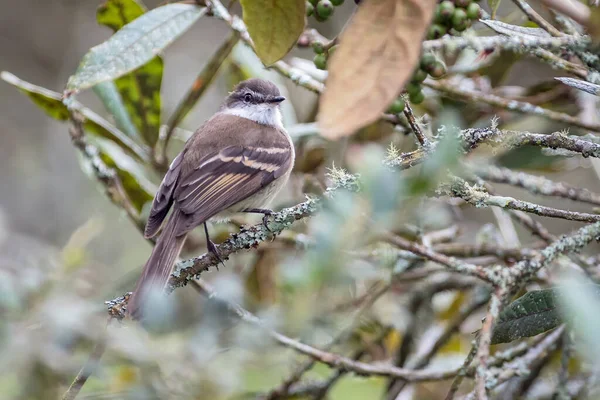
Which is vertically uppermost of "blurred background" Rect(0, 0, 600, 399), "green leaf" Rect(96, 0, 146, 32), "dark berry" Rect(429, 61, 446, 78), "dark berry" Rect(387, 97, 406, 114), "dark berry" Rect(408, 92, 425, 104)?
"green leaf" Rect(96, 0, 146, 32)

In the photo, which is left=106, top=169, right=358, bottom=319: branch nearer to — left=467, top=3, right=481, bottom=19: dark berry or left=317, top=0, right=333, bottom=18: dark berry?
left=317, top=0, right=333, bottom=18: dark berry

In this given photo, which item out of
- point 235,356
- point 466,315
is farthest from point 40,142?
point 235,356

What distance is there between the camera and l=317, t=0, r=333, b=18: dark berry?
95.1 inches

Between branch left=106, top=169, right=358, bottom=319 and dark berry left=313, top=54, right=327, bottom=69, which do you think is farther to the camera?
dark berry left=313, top=54, right=327, bottom=69

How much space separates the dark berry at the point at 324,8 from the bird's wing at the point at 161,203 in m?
1.23

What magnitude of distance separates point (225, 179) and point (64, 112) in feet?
2.62

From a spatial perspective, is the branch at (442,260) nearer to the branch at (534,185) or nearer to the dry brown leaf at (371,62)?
the branch at (534,185)

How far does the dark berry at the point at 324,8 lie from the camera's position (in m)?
2.42

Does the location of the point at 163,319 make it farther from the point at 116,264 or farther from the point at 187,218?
the point at 116,264

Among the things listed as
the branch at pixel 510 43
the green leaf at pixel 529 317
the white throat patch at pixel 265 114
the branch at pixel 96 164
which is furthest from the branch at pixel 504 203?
the white throat patch at pixel 265 114

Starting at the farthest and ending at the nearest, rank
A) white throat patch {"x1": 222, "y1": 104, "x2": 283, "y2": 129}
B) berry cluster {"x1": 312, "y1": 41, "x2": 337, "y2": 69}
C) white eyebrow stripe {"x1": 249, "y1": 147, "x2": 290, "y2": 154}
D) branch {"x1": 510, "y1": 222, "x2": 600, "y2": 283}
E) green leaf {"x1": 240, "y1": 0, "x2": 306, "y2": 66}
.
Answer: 1. white throat patch {"x1": 222, "y1": 104, "x2": 283, "y2": 129}
2. white eyebrow stripe {"x1": 249, "y1": 147, "x2": 290, "y2": 154}
3. berry cluster {"x1": 312, "y1": 41, "x2": 337, "y2": 69}
4. branch {"x1": 510, "y1": 222, "x2": 600, "y2": 283}
5. green leaf {"x1": 240, "y1": 0, "x2": 306, "y2": 66}

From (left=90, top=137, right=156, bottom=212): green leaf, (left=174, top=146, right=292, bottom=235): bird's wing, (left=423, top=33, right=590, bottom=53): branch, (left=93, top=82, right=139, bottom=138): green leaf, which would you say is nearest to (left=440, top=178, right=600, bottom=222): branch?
(left=423, top=33, right=590, bottom=53): branch

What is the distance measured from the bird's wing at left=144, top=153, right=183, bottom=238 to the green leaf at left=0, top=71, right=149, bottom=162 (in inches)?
9.3

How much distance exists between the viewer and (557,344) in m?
2.85
